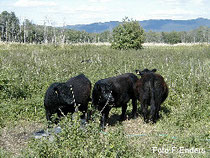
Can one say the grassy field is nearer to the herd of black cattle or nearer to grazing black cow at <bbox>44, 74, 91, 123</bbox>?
the herd of black cattle

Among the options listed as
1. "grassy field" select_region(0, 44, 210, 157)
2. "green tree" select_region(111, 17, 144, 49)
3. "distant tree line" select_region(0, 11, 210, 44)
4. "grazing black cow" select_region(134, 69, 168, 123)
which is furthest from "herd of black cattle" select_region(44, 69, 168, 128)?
"distant tree line" select_region(0, 11, 210, 44)

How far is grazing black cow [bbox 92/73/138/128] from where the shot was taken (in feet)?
24.9

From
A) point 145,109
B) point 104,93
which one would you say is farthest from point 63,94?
point 145,109

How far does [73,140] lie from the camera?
4828mm

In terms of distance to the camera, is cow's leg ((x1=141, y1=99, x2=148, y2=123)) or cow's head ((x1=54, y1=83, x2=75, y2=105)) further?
cow's leg ((x1=141, y1=99, x2=148, y2=123))

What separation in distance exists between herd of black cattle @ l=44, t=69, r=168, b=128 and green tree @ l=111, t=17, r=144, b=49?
26270mm

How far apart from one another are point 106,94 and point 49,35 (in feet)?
318

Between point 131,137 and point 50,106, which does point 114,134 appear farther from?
point 50,106

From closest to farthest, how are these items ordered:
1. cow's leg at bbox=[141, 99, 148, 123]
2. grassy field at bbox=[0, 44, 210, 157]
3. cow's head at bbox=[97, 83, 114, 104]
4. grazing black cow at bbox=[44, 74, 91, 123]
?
grassy field at bbox=[0, 44, 210, 157] < grazing black cow at bbox=[44, 74, 91, 123] < cow's head at bbox=[97, 83, 114, 104] < cow's leg at bbox=[141, 99, 148, 123]

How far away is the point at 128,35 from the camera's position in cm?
3478

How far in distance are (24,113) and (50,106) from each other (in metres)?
1.60

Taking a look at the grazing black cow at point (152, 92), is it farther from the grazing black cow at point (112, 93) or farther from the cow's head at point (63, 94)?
the cow's head at point (63, 94)

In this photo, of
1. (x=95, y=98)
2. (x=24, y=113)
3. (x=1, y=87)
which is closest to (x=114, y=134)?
(x=95, y=98)

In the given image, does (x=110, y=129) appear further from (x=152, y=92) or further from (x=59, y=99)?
(x=152, y=92)
